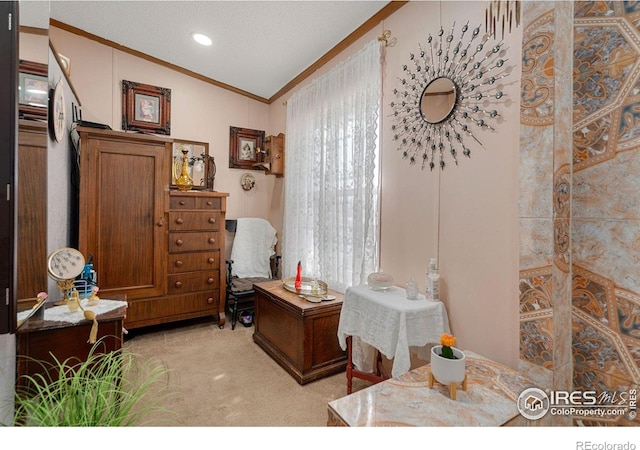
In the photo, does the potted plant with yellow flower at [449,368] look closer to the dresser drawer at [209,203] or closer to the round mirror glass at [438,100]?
the round mirror glass at [438,100]

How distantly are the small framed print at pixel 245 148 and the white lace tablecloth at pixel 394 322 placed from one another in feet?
8.34

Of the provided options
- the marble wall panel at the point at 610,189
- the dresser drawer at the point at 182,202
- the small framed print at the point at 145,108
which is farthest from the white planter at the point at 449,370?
the small framed print at the point at 145,108

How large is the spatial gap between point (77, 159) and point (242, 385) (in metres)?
2.40

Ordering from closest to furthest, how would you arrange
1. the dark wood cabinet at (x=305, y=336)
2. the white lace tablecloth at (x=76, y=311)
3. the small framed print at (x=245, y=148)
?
the white lace tablecloth at (x=76, y=311), the dark wood cabinet at (x=305, y=336), the small framed print at (x=245, y=148)

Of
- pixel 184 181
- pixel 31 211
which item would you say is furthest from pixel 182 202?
pixel 31 211

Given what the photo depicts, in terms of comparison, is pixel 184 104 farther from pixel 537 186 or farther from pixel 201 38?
pixel 537 186

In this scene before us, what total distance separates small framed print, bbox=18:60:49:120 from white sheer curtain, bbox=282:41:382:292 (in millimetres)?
1836

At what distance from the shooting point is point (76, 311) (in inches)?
65.8

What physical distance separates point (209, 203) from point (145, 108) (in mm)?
1303

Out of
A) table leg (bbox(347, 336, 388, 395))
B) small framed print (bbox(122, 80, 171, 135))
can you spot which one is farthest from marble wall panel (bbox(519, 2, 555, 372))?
small framed print (bbox(122, 80, 171, 135))

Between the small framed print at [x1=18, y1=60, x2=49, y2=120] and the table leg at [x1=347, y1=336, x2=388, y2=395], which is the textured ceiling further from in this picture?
the table leg at [x1=347, y1=336, x2=388, y2=395]

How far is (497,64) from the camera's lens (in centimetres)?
142

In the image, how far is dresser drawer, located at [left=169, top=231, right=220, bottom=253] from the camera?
9.04ft

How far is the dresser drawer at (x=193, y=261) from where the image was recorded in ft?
9.07
